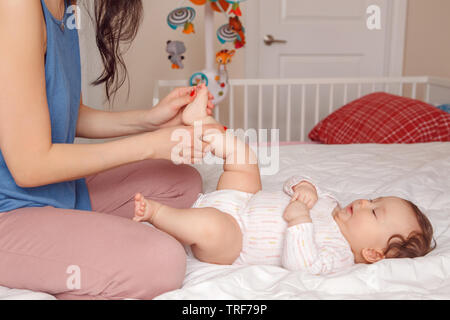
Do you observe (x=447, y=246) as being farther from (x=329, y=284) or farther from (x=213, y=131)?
(x=213, y=131)

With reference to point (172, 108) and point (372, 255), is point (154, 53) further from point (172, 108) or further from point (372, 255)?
point (372, 255)

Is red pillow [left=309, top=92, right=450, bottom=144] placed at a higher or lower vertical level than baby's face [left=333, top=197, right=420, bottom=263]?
higher

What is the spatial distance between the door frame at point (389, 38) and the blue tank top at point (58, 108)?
1789mm

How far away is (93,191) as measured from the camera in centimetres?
103

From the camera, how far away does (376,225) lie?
0.94 meters

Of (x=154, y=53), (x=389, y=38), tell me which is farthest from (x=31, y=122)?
(x=389, y=38)

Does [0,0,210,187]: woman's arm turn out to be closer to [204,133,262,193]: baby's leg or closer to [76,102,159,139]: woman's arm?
[204,133,262,193]: baby's leg

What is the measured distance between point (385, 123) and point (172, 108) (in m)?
1.09

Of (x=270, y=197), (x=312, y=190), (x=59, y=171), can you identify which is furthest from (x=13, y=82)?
(x=312, y=190)

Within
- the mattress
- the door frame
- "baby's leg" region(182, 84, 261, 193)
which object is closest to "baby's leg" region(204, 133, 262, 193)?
"baby's leg" region(182, 84, 261, 193)

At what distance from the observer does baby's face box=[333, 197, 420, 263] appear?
0.92 m

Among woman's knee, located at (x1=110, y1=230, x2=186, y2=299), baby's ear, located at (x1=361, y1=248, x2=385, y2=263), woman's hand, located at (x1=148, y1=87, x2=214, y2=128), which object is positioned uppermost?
woman's hand, located at (x1=148, y1=87, x2=214, y2=128)

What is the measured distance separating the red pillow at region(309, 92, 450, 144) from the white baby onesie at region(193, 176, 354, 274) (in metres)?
0.96
